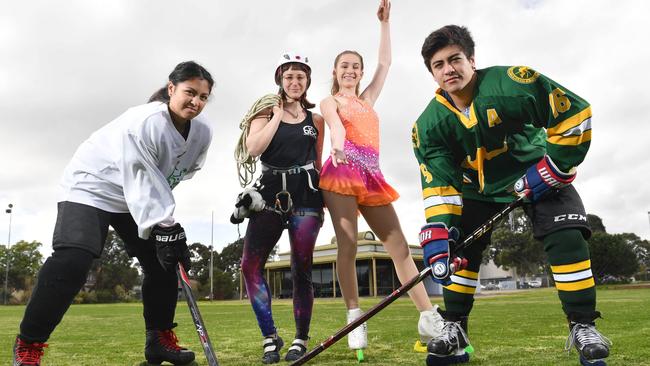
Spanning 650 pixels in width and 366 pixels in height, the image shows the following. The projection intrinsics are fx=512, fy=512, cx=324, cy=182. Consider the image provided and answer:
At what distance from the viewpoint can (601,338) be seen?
259 cm

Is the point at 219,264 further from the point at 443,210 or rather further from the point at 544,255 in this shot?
the point at 443,210

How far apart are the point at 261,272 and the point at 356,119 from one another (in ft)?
4.72

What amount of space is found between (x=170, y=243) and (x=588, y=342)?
91.6 inches

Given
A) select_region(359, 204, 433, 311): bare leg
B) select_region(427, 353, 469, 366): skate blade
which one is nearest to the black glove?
select_region(359, 204, 433, 311): bare leg

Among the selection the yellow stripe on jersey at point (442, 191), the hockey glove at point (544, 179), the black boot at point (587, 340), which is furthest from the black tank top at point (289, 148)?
the black boot at point (587, 340)

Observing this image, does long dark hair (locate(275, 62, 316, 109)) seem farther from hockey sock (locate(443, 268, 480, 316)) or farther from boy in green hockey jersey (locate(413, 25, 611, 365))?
hockey sock (locate(443, 268, 480, 316))

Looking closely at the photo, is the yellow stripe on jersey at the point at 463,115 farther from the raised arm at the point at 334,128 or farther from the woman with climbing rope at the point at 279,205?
the woman with climbing rope at the point at 279,205

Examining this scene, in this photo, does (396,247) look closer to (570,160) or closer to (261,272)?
(261,272)

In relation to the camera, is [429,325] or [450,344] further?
[429,325]

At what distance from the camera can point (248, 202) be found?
3652 millimetres

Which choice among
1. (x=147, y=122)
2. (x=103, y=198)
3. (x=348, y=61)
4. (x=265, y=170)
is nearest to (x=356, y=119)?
(x=348, y=61)

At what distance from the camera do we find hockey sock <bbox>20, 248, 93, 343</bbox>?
291 cm

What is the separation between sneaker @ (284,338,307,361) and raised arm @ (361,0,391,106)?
2101mm

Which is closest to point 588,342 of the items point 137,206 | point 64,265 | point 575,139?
point 575,139
